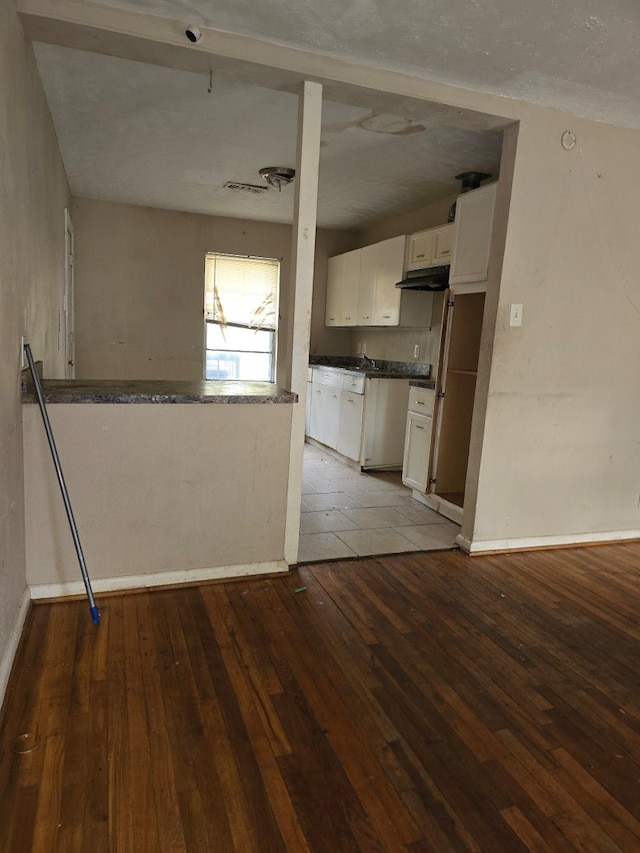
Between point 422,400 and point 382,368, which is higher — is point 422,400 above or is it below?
below

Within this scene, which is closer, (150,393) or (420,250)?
(150,393)

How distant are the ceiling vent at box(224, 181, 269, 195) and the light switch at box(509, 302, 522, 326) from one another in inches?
97.6

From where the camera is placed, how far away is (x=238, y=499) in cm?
249

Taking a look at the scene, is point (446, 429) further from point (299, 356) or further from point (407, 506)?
point (299, 356)

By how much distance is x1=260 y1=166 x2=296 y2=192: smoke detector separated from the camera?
3.75m

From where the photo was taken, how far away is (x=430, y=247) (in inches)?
162

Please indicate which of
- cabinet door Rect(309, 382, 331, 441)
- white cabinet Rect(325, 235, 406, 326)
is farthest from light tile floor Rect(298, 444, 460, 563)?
white cabinet Rect(325, 235, 406, 326)

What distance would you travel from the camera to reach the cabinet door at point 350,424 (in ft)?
15.1

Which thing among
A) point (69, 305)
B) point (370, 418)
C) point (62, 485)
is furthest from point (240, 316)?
point (62, 485)

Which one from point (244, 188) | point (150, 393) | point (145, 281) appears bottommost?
point (150, 393)

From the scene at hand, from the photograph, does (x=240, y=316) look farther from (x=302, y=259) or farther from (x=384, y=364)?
(x=302, y=259)

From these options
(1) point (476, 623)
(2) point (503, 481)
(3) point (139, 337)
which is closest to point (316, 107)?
(2) point (503, 481)

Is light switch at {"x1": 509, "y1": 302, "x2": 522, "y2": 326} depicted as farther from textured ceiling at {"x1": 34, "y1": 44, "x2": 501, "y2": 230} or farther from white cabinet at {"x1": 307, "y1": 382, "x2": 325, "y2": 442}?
white cabinet at {"x1": 307, "y1": 382, "x2": 325, "y2": 442}

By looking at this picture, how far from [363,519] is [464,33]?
2558 mm
